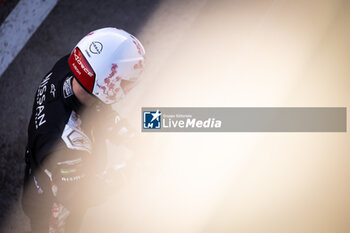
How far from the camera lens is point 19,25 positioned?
4527 millimetres

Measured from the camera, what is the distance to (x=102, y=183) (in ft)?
8.47

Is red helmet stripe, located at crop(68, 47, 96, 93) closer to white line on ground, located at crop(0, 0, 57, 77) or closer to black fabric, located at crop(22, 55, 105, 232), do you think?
black fabric, located at crop(22, 55, 105, 232)

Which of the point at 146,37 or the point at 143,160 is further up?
the point at 146,37

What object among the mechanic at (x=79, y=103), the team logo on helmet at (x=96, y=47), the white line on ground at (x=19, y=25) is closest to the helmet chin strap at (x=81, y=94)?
the mechanic at (x=79, y=103)

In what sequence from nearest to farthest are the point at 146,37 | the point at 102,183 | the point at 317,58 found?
the point at 102,183 → the point at 317,58 → the point at 146,37

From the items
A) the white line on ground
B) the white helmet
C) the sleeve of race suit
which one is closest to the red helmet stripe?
the white helmet

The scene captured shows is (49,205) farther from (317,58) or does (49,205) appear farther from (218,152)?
(317,58)

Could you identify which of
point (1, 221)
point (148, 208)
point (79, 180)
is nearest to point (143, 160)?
point (79, 180)

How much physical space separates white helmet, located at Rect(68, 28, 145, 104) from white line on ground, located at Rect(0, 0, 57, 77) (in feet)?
8.64

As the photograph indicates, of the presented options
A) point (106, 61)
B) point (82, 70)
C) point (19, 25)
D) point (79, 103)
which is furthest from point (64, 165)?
point (19, 25)

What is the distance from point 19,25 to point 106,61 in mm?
3077

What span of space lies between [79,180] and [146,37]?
9.33 ft

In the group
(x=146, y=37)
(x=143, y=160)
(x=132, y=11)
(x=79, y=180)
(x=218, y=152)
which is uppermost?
(x=132, y=11)

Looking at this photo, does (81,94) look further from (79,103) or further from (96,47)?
(96,47)
